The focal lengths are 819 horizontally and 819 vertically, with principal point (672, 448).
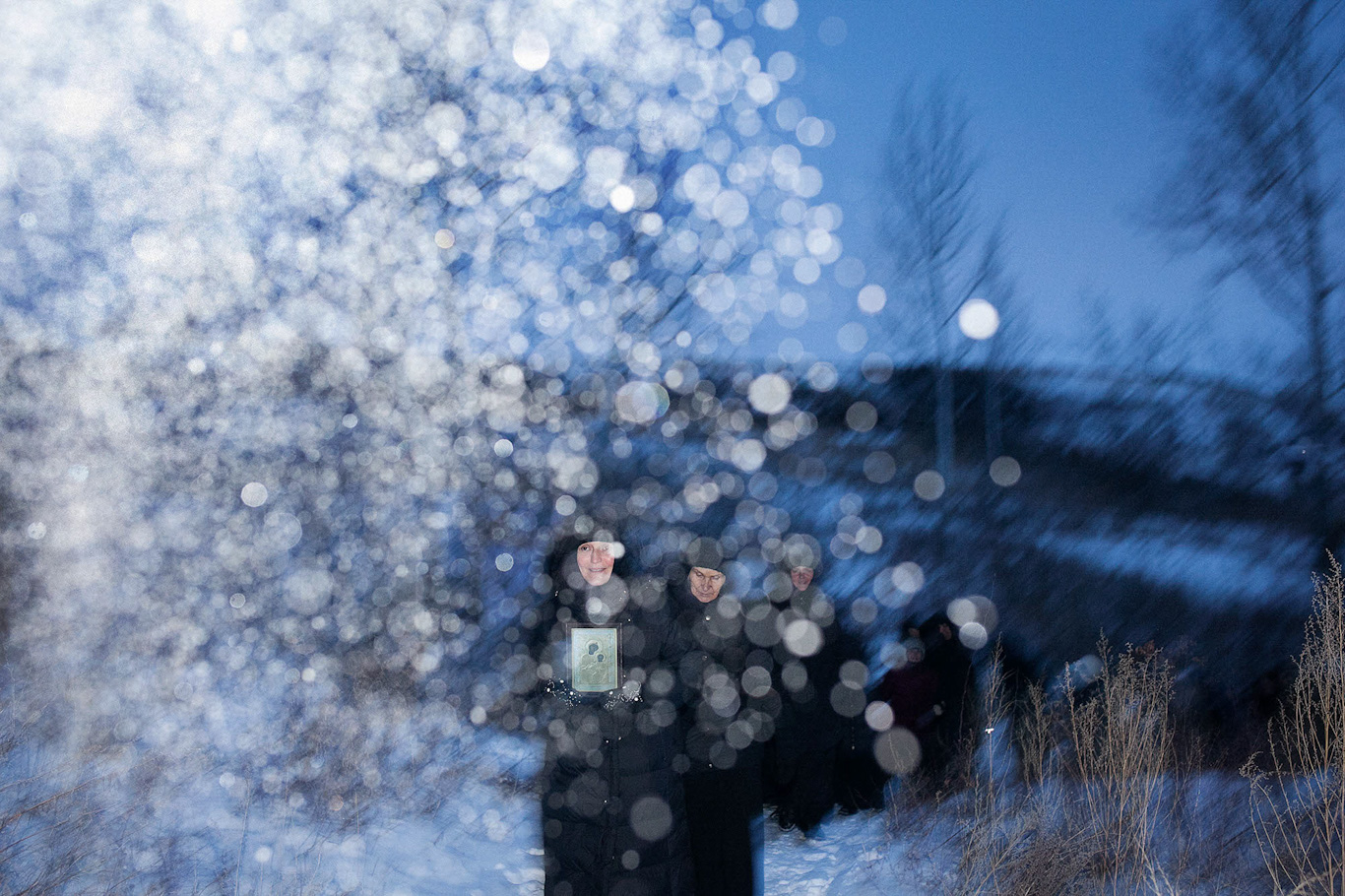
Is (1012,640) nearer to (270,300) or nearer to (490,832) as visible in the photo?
(490,832)

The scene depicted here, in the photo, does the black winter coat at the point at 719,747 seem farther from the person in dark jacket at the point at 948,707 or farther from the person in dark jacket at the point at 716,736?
the person in dark jacket at the point at 948,707

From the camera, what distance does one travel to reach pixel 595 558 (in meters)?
2.52

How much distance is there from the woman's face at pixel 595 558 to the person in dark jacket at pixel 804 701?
7.66 ft

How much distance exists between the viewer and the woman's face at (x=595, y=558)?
2.51 meters

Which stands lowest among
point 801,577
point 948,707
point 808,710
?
point 948,707

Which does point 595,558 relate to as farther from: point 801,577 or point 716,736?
point 801,577

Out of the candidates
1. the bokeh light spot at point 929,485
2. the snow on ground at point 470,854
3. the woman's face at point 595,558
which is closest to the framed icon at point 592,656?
the woman's face at point 595,558

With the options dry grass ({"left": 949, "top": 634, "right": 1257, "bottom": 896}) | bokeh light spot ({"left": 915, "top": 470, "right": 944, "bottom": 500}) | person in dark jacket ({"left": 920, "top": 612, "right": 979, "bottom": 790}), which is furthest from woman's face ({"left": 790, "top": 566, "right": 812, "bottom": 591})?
bokeh light spot ({"left": 915, "top": 470, "right": 944, "bottom": 500})

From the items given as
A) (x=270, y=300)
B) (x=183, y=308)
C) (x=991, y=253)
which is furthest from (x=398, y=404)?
(x=991, y=253)

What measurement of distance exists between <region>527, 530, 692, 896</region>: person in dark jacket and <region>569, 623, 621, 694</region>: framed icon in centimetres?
4

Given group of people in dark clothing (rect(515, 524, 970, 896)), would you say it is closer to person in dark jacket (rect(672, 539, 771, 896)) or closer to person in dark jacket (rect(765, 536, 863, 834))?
person in dark jacket (rect(672, 539, 771, 896))

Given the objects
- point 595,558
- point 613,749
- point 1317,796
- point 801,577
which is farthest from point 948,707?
point 595,558

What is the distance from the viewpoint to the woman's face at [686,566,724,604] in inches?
112

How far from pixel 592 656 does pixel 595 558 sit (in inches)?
12.0
